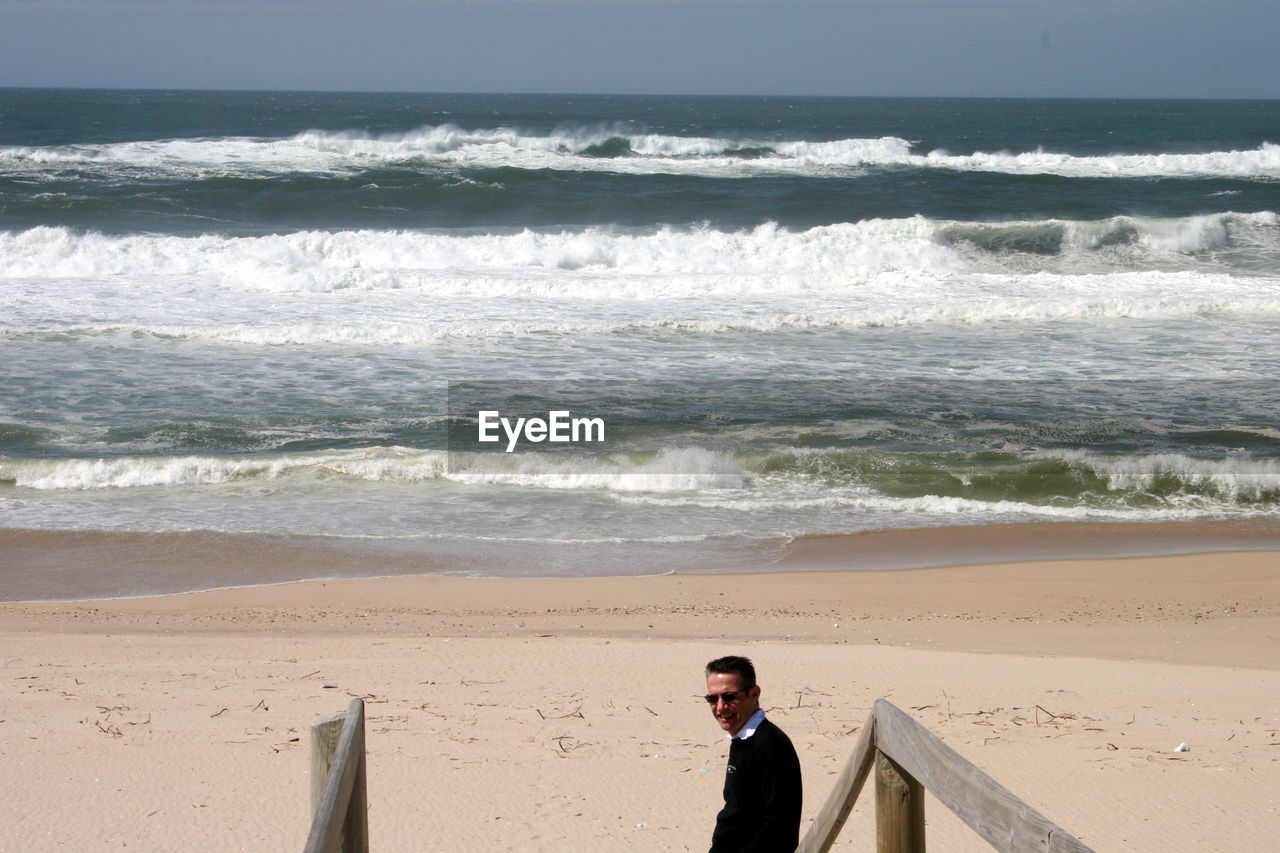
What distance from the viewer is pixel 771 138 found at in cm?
6088

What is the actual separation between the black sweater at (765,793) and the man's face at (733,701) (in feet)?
0.16

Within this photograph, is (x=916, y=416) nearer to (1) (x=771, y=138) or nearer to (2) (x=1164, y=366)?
(2) (x=1164, y=366)

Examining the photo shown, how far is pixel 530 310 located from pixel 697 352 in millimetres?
3755

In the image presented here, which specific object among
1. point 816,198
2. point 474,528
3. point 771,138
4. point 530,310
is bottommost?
point 474,528

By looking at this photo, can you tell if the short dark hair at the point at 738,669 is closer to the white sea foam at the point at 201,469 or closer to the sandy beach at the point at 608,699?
the sandy beach at the point at 608,699

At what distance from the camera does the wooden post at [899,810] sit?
2559mm

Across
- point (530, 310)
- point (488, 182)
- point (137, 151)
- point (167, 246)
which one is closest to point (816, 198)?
point (488, 182)

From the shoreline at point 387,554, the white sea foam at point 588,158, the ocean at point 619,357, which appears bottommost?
the shoreline at point 387,554

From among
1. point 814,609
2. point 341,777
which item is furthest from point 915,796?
point 814,609

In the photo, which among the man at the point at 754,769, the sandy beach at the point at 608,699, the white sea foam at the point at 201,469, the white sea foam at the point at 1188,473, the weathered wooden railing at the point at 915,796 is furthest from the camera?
the white sea foam at the point at 1188,473

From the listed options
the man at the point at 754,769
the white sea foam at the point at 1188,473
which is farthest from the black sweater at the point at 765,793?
the white sea foam at the point at 1188,473

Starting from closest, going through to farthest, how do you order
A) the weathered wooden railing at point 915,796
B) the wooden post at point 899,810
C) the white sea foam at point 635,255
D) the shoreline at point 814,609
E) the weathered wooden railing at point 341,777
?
1. the weathered wooden railing at point 915,796
2. the weathered wooden railing at point 341,777
3. the wooden post at point 899,810
4. the shoreline at point 814,609
5. the white sea foam at point 635,255

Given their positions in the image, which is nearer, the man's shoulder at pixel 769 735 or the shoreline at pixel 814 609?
the man's shoulder at pixel 769 735

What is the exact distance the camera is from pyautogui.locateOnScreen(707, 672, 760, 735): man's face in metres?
2.84
